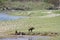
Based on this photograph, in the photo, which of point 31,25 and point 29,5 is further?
point 29,5

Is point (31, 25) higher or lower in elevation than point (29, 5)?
higher

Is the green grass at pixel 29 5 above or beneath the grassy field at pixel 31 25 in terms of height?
beneath

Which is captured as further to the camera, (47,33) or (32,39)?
(47,33)

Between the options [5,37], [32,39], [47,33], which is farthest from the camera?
[47,33]

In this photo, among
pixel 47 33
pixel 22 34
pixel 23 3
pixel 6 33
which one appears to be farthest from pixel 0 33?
pixel 23 3

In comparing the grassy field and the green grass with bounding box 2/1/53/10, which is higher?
the grassy field

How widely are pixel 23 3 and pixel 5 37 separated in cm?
3188

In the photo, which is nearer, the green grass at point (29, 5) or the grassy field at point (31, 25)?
the grassy field at point (31, 25)

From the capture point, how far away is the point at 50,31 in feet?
67.5

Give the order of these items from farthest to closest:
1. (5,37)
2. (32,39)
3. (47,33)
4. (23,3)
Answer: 1. (23,3)
2. (47,33)
3. (5,37)
4. (32,39)

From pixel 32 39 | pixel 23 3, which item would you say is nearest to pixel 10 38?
pixel 32 39

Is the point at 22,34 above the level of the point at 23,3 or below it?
above

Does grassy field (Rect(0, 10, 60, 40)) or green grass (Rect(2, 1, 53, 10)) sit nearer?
grassy field (Rect(0, 10, 60, 40))

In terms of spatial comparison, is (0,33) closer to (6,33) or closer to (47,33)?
(6,33)
